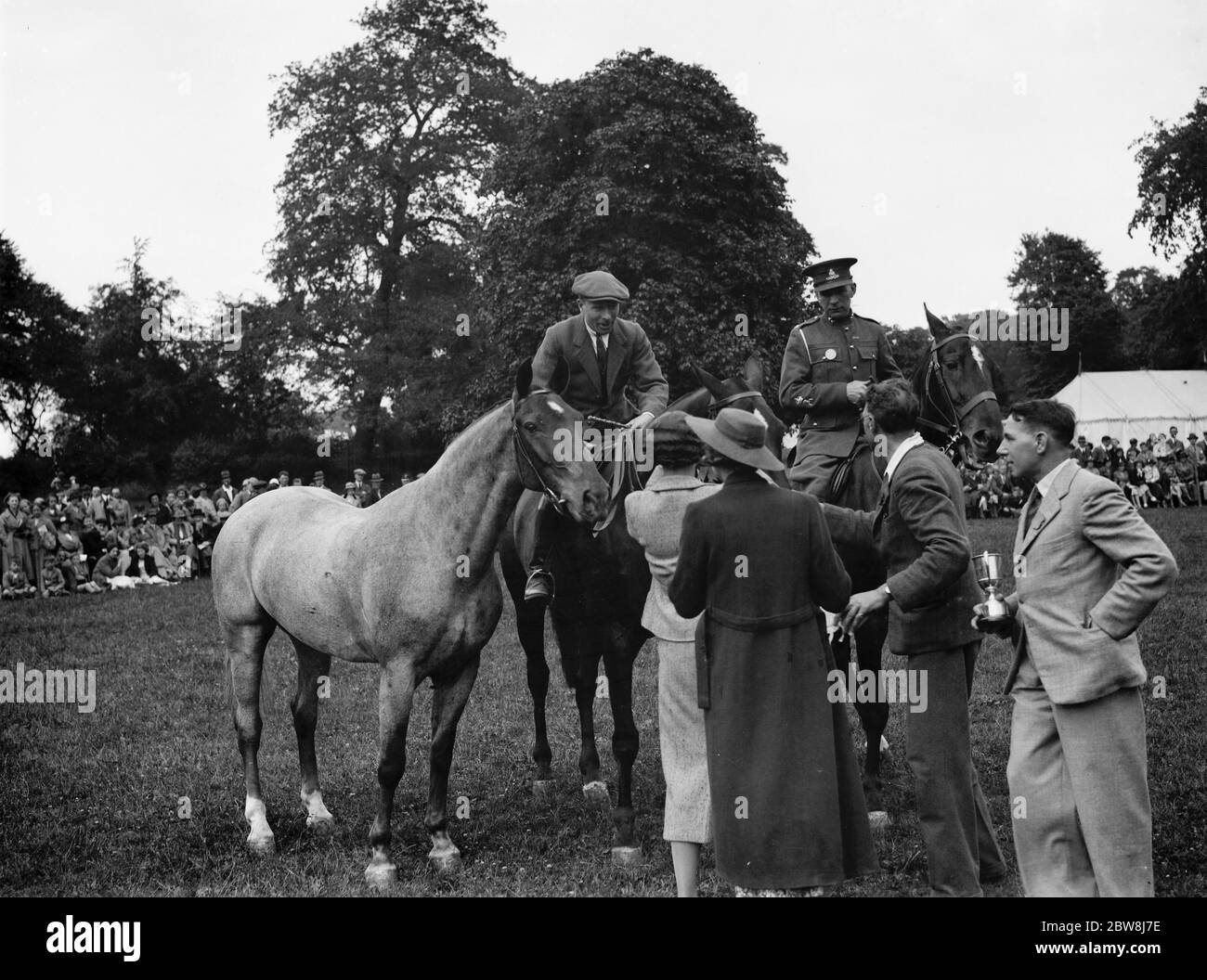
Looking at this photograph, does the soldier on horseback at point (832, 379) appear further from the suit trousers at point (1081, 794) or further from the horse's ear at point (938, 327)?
the suit trousers at point (1081, 794)

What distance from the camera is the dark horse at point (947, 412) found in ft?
21.5

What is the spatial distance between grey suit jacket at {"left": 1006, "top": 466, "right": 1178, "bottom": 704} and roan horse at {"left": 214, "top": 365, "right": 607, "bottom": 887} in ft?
7.40

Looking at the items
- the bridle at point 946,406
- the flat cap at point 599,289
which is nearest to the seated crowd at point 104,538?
the flat cap at point 599,289

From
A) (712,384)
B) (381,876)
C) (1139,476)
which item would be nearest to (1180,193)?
(1139,476)

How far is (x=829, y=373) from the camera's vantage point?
7.76 meters

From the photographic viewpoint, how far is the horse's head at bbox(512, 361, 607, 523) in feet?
19.0

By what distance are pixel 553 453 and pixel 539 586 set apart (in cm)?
109

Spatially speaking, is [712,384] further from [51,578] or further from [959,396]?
[51,578]

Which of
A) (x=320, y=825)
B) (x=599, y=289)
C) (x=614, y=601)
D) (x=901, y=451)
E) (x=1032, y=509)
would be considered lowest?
(x=320, y=825)

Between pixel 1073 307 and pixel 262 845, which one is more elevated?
pixel 1073 307

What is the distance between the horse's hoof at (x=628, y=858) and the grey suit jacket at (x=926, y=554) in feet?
6.67

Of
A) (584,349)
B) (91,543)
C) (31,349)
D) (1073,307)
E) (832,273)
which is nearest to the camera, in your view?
(584,349)

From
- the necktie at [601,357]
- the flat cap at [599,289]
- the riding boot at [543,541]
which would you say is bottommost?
the riding boot at [543,541]

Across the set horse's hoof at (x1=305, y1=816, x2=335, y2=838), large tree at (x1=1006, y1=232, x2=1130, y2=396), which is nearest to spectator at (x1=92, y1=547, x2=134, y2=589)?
horse's hoof at (x1=305, y1=816, x2=335, y2=838)
